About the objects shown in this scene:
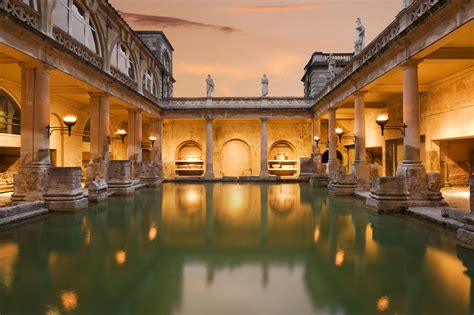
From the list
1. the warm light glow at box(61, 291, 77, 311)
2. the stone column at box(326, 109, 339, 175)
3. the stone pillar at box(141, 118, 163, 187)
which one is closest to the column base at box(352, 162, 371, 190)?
the stone column at box(326, 109, 339, 175)

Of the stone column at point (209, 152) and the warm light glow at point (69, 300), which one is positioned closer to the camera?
the warm light glow at point (69, 300)

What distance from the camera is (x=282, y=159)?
29.6 m

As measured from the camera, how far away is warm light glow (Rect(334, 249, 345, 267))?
4896mm

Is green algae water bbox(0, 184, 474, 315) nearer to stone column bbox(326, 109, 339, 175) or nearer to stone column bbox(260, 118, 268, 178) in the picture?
stone column bbox(326, 109, 339, 175)

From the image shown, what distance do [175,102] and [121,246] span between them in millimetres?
21693

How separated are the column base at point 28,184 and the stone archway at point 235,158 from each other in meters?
21.0

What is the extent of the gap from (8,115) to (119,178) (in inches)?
239

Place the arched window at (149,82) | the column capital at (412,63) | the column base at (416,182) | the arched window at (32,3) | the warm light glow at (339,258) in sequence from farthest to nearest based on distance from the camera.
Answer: the arched window at (149,82) → the column capital at (412,63) → the arched window at (32,3) → the column base at (416,182) → the warm light glow at (339,258)

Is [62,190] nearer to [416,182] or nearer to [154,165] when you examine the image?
[416,182]

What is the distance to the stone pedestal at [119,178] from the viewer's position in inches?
580

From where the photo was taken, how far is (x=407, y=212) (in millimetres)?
9242

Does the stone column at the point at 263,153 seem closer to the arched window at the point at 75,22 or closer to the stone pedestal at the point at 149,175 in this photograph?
the stone pedestal at the point at 149,175

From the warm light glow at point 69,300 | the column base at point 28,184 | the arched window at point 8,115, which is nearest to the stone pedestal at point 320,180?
the column base at point 28,184

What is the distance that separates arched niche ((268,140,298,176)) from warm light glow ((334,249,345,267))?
23.7 m
